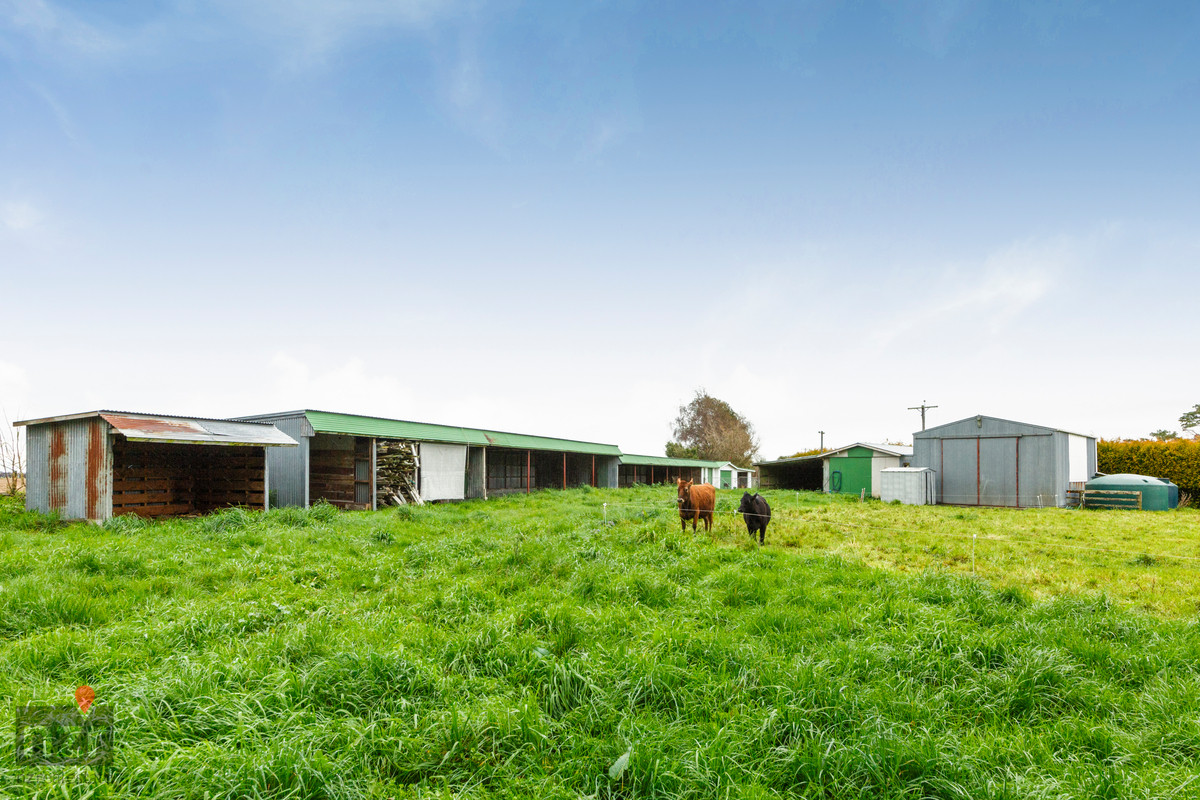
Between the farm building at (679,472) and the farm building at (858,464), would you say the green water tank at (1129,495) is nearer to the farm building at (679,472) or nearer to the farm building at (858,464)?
the farm building at (858,464)

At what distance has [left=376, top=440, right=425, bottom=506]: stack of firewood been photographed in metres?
20.6

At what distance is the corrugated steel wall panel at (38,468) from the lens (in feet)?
49.1

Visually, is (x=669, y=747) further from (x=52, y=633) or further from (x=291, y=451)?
(x=291, y=451)

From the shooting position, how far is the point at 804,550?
1080 cm

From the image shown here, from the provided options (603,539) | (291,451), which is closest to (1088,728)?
(603,539)

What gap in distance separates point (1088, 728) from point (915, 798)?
1677mm

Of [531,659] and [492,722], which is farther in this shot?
[531,659]

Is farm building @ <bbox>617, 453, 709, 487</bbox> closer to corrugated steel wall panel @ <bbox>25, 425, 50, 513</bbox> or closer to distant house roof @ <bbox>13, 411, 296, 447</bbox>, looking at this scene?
distant house roof @ <bbox>13, 411, 296, 447</bbox>

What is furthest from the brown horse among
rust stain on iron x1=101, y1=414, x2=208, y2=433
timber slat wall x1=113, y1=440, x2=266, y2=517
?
rust stain on iron x1=101, y1=414, x2=208, y2=433

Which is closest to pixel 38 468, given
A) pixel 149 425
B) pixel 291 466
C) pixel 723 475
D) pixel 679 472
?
pixel 149 425

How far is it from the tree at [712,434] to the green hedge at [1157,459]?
3112 centimetres

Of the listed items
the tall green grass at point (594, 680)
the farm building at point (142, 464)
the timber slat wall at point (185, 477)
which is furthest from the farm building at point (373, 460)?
the tall green grass at point (594, 680)

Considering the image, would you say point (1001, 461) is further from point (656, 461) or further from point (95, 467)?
point (95, 467)


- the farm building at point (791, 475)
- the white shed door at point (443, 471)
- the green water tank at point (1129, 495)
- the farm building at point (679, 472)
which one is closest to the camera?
the white shed door at point (443, 471)
